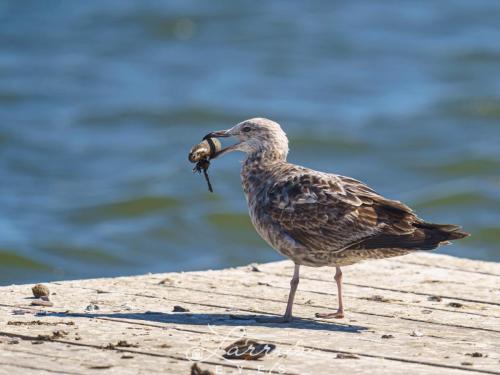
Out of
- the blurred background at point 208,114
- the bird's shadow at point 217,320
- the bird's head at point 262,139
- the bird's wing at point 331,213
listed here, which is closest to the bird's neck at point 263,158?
the bird's head at point 262,139

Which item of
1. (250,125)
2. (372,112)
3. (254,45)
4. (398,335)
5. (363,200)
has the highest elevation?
(254,45)

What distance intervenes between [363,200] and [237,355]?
5.67 ft

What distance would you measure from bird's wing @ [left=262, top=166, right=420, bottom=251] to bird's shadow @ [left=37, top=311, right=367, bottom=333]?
523 mm

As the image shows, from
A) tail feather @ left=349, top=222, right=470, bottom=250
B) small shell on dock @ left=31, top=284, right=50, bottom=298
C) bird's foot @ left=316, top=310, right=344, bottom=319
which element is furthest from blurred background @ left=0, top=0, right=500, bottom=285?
tail feather @ left=349, top=222, right=470, bottom=250

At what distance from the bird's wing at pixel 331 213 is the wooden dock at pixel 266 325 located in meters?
0.49

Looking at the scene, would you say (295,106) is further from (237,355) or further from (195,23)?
(237,355)

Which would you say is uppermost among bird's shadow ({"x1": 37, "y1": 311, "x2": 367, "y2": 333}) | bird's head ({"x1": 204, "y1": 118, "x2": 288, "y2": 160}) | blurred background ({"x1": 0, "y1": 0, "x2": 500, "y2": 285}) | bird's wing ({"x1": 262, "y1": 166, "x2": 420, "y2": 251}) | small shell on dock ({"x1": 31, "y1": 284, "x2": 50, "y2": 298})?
blurred background ({"x1": 0, "y1": 0, "x2": 500, "y2": 285})

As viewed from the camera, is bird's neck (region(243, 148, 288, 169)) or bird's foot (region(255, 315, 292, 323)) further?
bird's neck (region(243, 148, 288, 169))

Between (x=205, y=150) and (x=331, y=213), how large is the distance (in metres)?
1.40

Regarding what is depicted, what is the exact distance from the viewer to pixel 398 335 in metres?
7.04

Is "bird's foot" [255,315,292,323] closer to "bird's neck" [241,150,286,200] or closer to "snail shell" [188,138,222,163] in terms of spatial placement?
"bird's neck" [241,150,286,200]

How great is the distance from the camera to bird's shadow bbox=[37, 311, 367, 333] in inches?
285

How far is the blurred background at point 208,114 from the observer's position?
55.1 ft

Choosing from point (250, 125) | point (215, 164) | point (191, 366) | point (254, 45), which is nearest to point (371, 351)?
point (191, 366)
